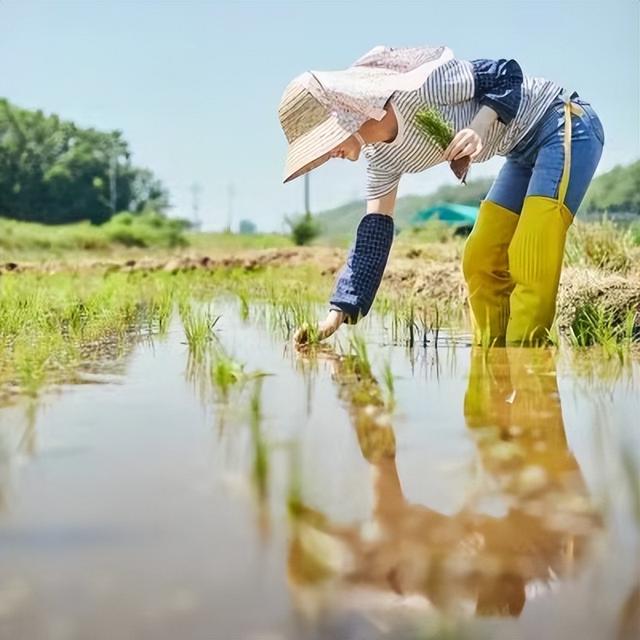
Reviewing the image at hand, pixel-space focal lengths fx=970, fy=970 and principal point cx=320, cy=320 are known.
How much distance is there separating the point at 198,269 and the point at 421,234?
5.29 ft

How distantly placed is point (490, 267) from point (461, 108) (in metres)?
0.50

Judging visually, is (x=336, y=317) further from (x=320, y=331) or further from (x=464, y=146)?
(x=464, y=146)

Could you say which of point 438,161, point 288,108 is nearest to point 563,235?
point 438,161

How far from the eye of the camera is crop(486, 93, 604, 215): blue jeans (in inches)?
83.7

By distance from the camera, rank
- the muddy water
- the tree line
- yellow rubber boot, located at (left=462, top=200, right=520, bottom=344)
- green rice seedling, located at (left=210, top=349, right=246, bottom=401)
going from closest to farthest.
→ the muddy water, green rice seedling, located at (left=210, top=349, right=246, bottom=401), yellow rubber boot, located at (left=462, top=200, right=520, bottom=344), the tree line

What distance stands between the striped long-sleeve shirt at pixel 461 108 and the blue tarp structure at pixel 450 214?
4705 millimetres

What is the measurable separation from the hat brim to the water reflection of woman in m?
0.86

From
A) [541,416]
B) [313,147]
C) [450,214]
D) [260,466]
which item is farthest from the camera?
[450,214]

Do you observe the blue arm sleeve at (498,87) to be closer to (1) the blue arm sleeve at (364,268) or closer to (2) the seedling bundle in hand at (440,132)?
(2) the seedling bundle in hand at (440,132)

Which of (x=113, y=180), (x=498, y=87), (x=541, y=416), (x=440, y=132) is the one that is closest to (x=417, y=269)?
(x=498, y=87)

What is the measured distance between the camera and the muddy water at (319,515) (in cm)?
68

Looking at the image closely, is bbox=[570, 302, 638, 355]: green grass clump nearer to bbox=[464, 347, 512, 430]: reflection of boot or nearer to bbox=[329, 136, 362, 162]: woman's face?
bbox=[464, 347, 512, 430]: reflection of boot

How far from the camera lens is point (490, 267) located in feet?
7.66

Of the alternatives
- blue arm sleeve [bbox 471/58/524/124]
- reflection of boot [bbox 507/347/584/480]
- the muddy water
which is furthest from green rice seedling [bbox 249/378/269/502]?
blue arm sleeve [bbox 471/58/524/124]
